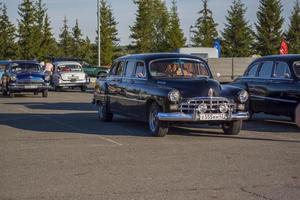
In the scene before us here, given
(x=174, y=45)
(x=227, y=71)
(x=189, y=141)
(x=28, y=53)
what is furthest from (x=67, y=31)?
(x=189, y=141)

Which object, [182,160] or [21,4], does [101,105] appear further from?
[21,4]

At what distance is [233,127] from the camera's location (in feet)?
44.6

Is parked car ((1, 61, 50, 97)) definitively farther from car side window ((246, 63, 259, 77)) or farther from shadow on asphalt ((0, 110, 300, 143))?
car side window ((246, 63, 259, 77))

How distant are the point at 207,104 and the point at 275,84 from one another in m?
3.15

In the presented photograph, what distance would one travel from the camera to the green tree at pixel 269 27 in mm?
63750

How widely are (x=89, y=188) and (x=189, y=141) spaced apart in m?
4.82

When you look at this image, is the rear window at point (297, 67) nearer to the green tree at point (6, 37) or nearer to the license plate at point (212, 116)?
the license plate at point (212, 116)

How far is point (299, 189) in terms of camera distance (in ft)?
26.0

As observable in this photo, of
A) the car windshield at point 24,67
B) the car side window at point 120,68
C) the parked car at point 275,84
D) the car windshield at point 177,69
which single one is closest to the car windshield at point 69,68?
the car windshield at point 24,67

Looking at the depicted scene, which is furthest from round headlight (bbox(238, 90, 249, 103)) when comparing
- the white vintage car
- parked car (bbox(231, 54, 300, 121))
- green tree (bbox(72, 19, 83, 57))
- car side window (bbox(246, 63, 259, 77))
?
green tree (bbox(72, 19, 83, 57))

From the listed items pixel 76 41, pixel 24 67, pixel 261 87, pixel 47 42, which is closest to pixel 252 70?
pixel 261 87

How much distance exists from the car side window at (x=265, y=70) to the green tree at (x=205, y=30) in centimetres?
4889

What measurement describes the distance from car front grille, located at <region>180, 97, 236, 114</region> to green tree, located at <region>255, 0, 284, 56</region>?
2033 inches

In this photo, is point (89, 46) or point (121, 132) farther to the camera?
point (89, 46)
